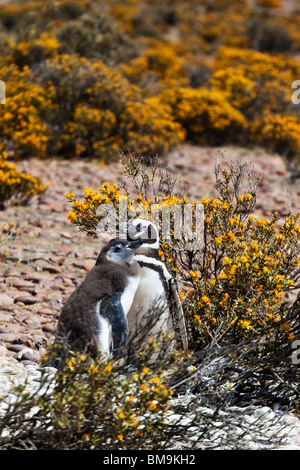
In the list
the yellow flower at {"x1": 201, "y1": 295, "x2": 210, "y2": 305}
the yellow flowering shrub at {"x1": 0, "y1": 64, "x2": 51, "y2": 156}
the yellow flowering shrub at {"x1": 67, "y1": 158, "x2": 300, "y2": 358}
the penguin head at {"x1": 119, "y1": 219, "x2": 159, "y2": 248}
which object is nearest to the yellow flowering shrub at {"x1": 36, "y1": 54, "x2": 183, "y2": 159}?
the yellow flowering shrub at {"x1": 0, "y1": 64, "x2": 51, "y2": 156}

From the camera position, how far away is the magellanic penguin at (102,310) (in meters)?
3.21

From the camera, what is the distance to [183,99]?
11500 millimetres

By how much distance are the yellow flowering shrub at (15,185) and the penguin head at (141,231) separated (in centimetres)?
375

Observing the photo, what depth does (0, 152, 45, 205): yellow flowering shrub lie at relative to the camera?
712 centimetres

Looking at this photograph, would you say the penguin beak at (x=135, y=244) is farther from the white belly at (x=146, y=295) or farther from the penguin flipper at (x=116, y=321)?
the penguin flipper at (x=116, y=321)

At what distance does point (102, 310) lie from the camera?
3250 mm

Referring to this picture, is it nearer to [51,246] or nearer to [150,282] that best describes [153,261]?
[150,282]

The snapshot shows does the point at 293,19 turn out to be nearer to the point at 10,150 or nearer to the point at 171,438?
the point at 10,150

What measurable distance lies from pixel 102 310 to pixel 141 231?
0.62m

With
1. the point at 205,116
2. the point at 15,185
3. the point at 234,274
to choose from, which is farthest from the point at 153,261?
the point at 205,116

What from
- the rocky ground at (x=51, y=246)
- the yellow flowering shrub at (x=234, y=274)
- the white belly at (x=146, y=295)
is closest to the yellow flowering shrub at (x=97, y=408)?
the rocky ground at (x=51, y=246)

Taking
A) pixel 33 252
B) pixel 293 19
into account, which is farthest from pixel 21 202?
pixel 293 19

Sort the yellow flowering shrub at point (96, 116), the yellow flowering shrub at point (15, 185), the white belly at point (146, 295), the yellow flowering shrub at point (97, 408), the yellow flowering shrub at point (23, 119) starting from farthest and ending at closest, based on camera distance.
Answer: the yellow flowering shrub at point (96, 116) < the yellow flowering shrub at point (23, 119) < the yellow flowering shrub at point (15, 185) < the white belly at point (146, 295) < the yellow flowering shrub at point (97, 408)
